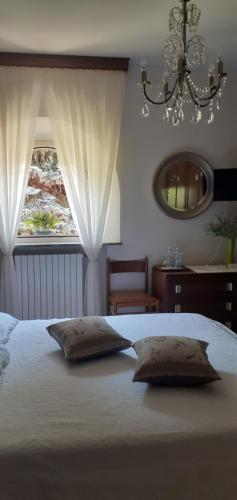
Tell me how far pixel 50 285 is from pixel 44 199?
33.6 inches

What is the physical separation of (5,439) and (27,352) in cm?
76

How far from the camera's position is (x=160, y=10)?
270 centimetres

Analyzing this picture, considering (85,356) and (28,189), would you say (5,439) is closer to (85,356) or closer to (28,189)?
(85,356)

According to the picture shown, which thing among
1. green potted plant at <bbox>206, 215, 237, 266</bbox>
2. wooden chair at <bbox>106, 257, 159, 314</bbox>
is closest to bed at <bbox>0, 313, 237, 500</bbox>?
wooden chair at <bbox>106, 257, 159, 314</bbox>

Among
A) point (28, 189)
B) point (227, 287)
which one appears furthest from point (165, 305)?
point (28, 189)

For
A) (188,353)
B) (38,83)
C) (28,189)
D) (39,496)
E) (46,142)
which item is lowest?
(39,496)

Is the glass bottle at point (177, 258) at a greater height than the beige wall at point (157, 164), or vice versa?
the beige wall at point (157, 164)

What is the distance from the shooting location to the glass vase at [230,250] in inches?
156

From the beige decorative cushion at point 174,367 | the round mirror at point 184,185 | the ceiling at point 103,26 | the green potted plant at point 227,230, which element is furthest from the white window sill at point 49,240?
the beige decorative cushion at point 174,367

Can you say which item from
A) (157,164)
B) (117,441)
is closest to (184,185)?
(157,164)

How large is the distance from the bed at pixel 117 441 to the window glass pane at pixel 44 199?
2424 mm

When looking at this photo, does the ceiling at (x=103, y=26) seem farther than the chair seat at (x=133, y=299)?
No

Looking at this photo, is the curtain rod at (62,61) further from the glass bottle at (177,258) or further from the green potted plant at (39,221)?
the glass bottle at (177,258)

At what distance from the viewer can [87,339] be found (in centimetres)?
205
